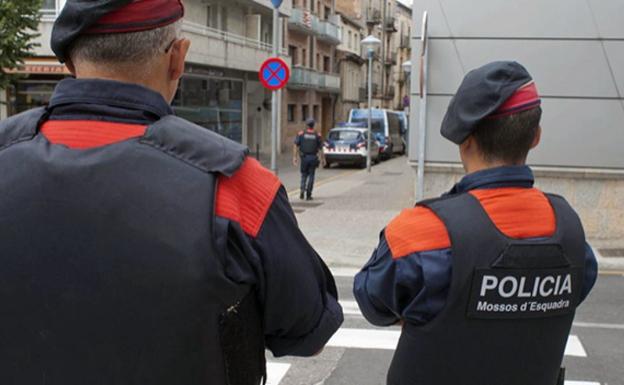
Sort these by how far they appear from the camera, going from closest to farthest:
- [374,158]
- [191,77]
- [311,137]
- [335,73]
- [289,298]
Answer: [289,298] < [311,137] < [191,77] < [374,158] < [335,73]

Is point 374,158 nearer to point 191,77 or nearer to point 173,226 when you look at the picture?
point 191,77

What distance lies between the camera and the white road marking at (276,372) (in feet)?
16.2

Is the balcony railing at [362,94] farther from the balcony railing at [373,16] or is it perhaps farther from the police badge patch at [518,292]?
the police badge patch at [518,292]

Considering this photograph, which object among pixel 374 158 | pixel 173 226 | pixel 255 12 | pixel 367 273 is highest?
pixel 255 12

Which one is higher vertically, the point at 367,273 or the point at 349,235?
the point at 367,273

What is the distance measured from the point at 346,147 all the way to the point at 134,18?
26.9 meters

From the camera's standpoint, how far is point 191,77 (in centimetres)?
2748

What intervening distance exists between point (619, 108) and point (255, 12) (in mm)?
25047

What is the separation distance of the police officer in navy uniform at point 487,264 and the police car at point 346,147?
2596cm

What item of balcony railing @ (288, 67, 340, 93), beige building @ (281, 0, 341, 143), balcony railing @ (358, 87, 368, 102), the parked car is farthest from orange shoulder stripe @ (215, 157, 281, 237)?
balcony railing @ (358, 87, 368, 102)

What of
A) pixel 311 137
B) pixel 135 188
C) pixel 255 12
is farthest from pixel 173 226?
pixel 255 12

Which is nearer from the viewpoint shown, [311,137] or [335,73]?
[311,137]

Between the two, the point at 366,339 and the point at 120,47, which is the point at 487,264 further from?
the point at 366,339

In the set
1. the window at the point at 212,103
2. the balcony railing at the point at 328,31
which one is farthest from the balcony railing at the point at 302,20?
the window at the point at 212,103
